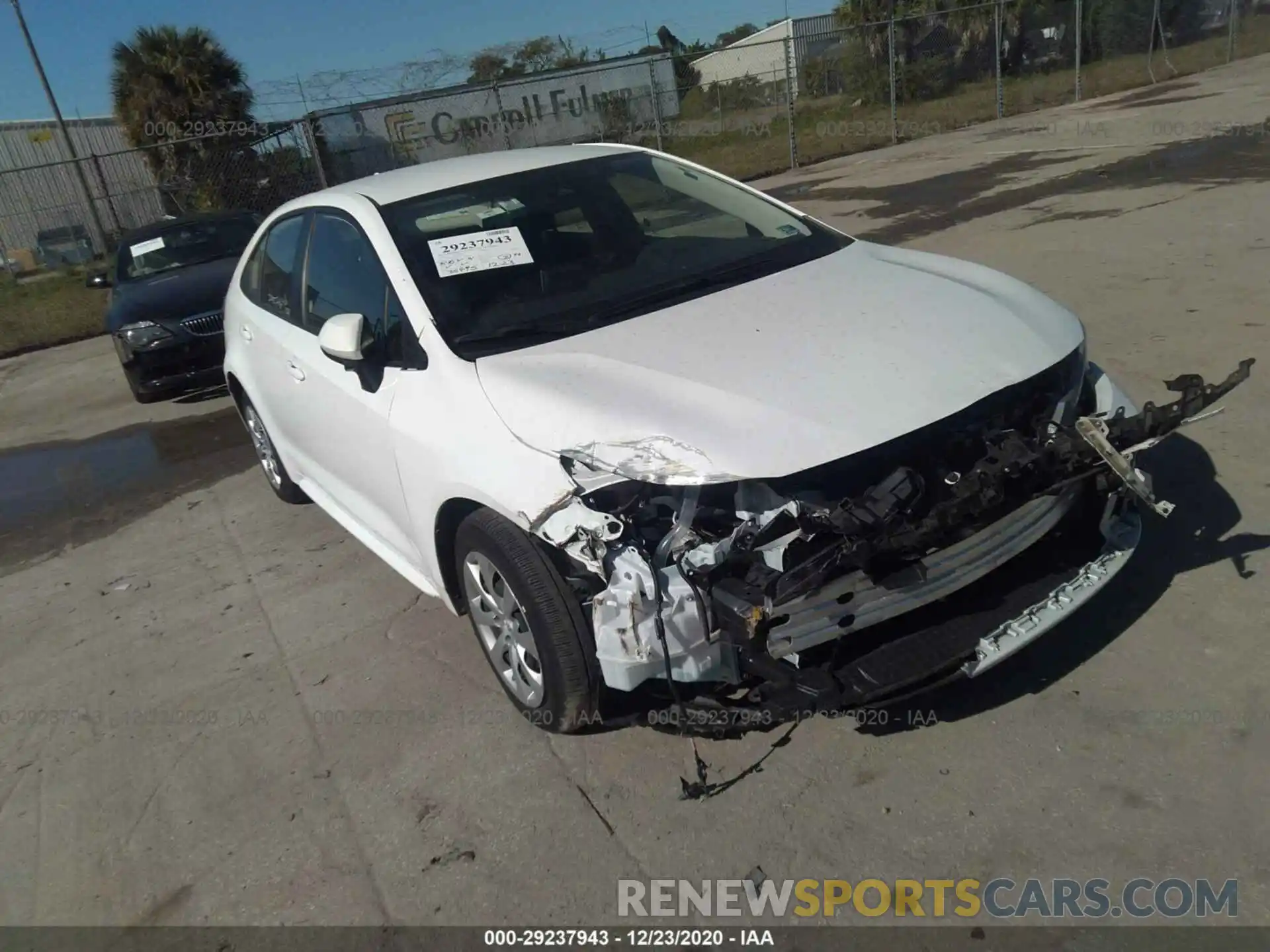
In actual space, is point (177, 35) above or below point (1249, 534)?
above

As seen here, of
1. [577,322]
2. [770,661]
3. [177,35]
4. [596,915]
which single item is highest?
[177,35]

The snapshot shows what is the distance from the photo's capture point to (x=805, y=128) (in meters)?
21.9

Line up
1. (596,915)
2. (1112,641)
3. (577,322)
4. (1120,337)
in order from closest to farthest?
(596,915) < (1112,641) < (577,322) < (1120,337)

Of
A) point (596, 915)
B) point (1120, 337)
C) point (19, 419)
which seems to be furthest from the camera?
point (19, 419)

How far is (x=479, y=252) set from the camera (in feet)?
11.3

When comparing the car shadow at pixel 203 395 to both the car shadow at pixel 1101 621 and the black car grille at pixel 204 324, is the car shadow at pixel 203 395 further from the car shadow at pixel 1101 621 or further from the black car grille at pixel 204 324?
the car shadow at pixel 1101 621

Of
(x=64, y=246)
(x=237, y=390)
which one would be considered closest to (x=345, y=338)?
(x=237, y=390)

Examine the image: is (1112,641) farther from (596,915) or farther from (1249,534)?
(596,915)

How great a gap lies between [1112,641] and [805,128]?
68.7 feet

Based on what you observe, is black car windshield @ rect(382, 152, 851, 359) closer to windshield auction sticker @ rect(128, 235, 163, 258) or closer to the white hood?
the white hood

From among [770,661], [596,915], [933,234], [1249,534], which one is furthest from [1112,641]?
[933,234]

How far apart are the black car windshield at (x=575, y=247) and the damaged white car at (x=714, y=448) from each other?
0.05ft

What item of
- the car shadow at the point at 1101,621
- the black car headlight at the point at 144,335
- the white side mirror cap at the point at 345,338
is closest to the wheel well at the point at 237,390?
the white side mirror cap at the point at 345,338
